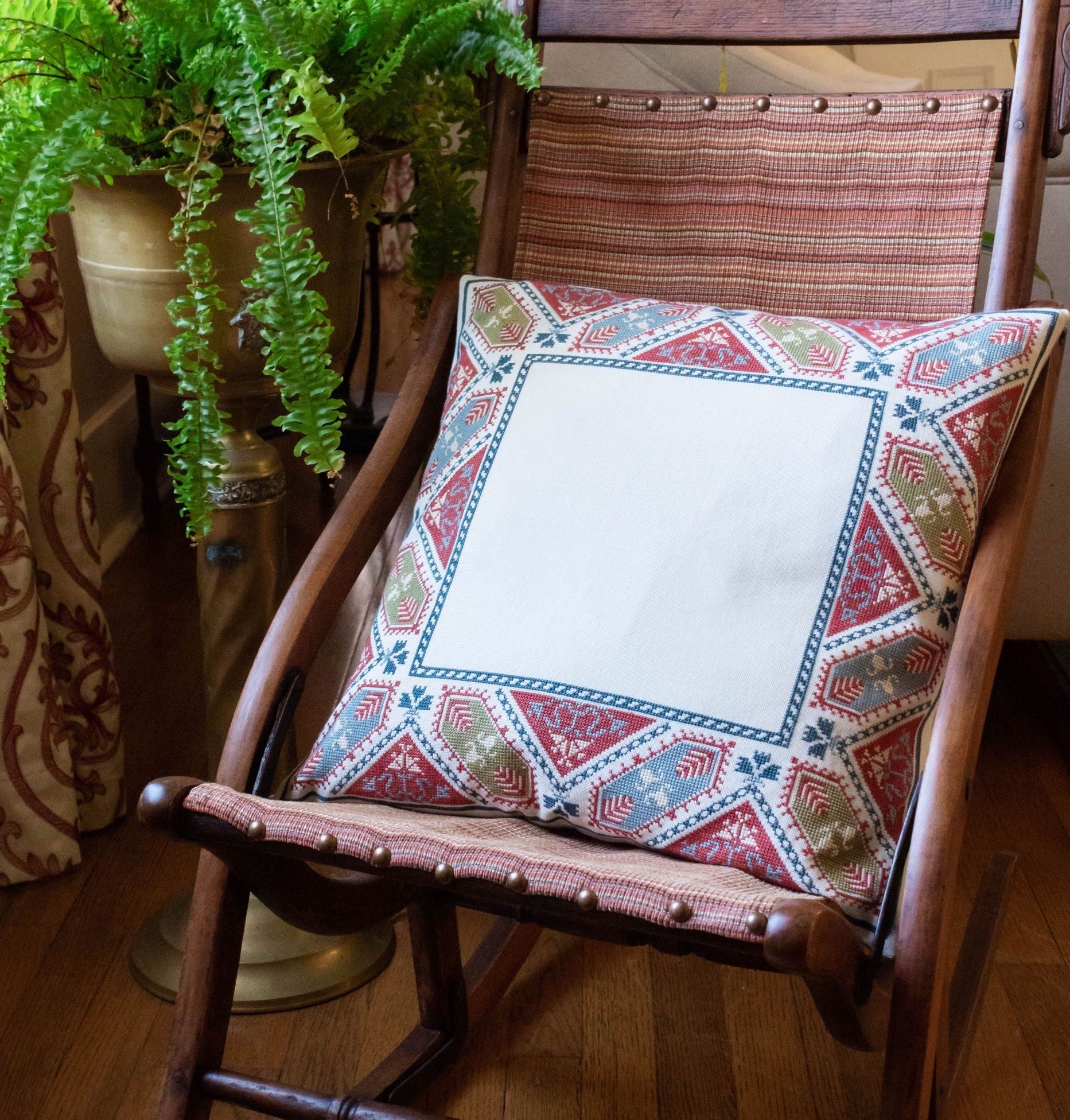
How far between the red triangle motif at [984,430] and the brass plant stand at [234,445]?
518 millimetres

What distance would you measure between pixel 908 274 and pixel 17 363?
2.88 ft

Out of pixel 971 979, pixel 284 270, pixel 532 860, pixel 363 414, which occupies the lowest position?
pixel 363 414

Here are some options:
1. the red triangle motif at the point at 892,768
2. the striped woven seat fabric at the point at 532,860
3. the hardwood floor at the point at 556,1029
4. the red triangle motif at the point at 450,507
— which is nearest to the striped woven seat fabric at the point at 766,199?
the red triangle motif at the point at 450,507

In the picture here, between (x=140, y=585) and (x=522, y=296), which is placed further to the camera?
(x=140, y=585)

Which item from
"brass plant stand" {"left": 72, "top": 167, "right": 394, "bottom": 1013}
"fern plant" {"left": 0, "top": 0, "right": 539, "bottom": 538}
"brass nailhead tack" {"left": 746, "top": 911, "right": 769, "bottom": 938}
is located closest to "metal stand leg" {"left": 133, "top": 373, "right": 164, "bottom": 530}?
"brass plant stand" {"left": 72, "top": 167, "right": 394, "bottom": 1013}

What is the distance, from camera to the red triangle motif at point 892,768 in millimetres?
846

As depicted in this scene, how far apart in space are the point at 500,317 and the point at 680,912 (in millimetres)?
542

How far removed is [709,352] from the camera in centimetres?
97

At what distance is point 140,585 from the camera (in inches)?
83.0

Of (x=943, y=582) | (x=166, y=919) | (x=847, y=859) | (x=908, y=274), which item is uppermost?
(x=908, y=274)

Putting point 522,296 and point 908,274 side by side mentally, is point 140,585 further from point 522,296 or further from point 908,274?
point 908,274

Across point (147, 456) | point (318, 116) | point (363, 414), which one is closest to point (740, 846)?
point (318, 116)

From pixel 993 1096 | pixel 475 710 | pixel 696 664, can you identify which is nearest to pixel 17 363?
pixel 475 710

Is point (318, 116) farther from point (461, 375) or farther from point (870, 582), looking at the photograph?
point (870, 582)
